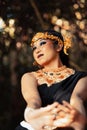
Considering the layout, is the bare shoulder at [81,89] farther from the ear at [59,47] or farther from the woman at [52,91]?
the ear at [59,47]

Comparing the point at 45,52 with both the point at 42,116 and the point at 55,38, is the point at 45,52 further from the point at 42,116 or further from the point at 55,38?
the point at 42,116

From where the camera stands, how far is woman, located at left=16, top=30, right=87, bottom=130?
1472mm

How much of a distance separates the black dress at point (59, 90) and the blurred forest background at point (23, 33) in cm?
124

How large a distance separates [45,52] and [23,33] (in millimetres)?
1362

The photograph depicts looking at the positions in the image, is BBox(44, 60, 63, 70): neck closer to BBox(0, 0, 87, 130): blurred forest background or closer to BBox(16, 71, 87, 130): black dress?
BBox(16, 71, 87, 130): black dress

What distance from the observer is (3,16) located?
300 centimetres

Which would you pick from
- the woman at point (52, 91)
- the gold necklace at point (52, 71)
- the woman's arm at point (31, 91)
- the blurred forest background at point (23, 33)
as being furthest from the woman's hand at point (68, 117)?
the blurred forest background at point (23, 33)

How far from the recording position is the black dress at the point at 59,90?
1577 millimetres

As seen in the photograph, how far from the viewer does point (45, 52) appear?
1.70m

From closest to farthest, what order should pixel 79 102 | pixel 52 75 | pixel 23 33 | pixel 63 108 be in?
pixel 63 108 → pixel 79 102 → pixel 52 75 → pixel 23 33

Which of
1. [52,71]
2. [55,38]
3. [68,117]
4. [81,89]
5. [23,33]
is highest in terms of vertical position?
[23,33]

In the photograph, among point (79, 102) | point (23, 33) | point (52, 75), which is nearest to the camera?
point (79, 102)

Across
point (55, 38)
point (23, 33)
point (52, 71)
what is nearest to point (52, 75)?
point (52, 71)

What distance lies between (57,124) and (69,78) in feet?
0.71
